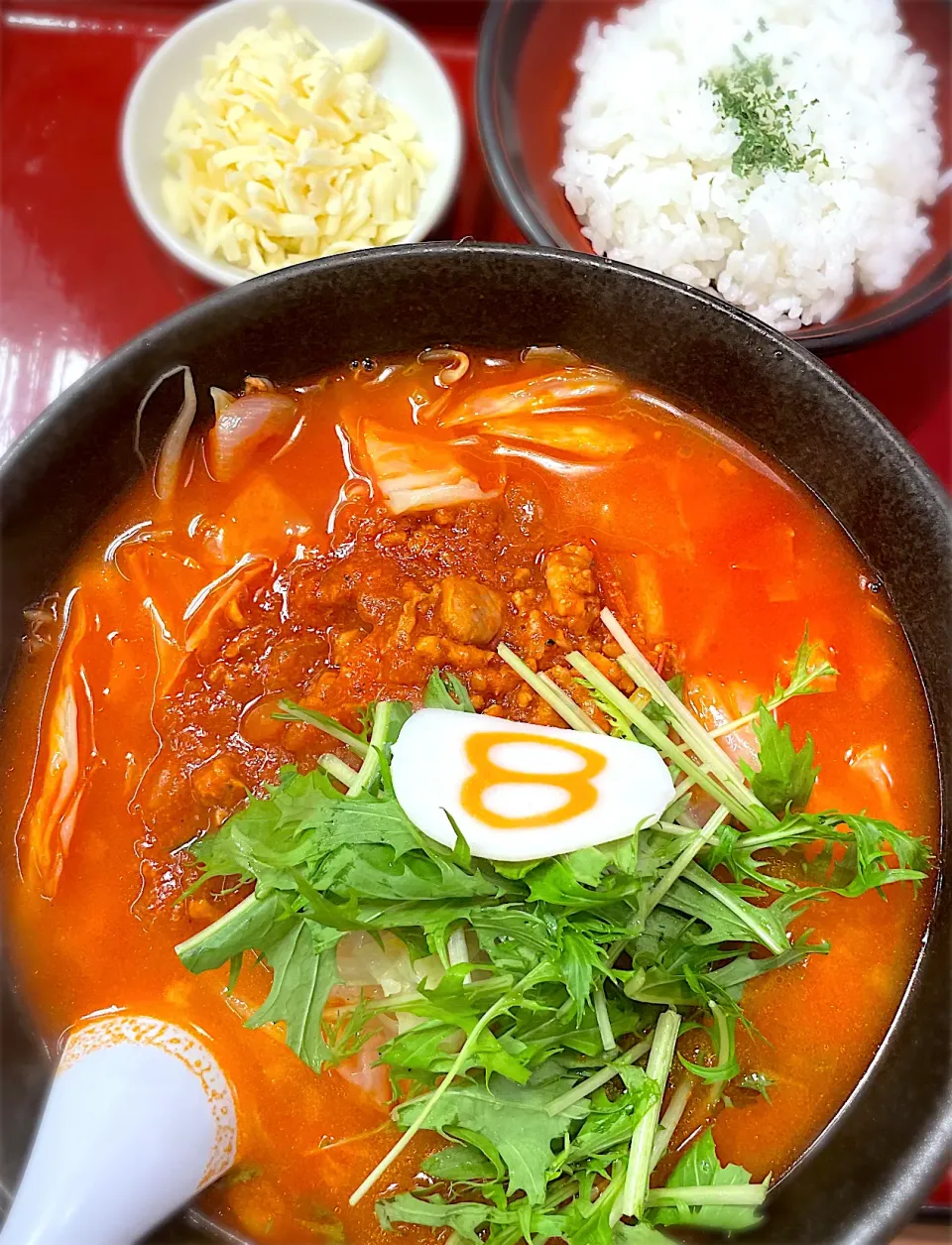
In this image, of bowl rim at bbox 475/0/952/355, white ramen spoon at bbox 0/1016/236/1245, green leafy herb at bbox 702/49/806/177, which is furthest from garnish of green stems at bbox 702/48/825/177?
white ramen spoon at bbox 0/1016/236/1245

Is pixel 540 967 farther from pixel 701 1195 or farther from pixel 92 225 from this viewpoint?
pixel 92 225

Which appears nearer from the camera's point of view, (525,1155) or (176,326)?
(525,1155)

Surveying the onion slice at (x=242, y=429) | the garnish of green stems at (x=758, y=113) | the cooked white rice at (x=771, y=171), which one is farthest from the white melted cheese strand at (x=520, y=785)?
the garnish of green stems at (x=758, y=113)

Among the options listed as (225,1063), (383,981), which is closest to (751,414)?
(383,981)

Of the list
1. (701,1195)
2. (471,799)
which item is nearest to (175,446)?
(471,799)

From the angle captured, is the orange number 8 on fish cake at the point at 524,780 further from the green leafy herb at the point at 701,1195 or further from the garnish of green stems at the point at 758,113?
the garnish of green stems at the point at 758,113

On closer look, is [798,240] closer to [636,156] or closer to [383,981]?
[636,156]
